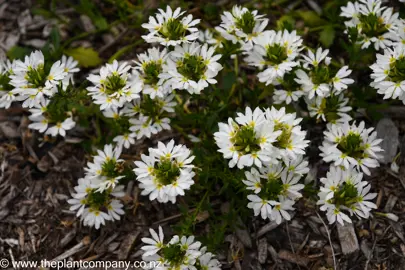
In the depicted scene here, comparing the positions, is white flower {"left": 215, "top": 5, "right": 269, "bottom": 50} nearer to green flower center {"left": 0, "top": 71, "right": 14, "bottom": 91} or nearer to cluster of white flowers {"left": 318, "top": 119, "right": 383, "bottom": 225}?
cluster of white flowers {"left": 318, "top": 119, "right": 383, "bottom": 225}

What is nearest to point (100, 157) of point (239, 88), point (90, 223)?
point (90, 223)

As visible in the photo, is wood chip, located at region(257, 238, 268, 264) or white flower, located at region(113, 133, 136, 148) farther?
white flower, located at region(113, 133, 136, 148)

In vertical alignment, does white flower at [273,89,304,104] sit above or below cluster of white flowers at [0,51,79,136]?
below

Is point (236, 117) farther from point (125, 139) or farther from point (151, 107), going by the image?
point (125, 139)

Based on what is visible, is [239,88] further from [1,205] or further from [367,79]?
[1,205]

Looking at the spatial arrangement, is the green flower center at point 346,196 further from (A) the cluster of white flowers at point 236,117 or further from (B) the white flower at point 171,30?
(B) the white flower at point 171,30

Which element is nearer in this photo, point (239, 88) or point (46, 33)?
point (239, 88)

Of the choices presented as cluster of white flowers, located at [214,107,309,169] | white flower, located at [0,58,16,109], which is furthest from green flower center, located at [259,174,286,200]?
white flower, located at [0,58,16,109]
